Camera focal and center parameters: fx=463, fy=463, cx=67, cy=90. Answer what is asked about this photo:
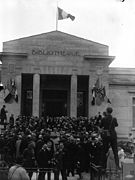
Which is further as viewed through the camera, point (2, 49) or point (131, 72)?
point (131, 72)

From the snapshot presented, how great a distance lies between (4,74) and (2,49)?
249 centimetres

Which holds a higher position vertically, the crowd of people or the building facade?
the building facade

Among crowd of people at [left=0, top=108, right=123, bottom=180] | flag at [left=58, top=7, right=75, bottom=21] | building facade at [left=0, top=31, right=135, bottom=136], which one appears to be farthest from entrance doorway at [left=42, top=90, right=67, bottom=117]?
crowd of people at [left=0, top=108, right=123, bottom=180]

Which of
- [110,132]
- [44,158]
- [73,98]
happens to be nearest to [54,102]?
[73,98]

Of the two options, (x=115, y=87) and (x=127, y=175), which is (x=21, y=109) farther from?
(x=127, y=175)

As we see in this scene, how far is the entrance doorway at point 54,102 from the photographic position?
47.0 meters

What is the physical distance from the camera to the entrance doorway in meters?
47.0

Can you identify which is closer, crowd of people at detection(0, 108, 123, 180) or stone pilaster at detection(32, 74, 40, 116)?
crowd of people at detection(0, 108, 123, 180)

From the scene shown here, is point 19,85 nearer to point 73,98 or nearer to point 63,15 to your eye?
point 73,98

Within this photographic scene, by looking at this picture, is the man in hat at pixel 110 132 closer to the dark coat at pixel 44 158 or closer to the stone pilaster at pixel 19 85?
the dark coat at pixel 44 158

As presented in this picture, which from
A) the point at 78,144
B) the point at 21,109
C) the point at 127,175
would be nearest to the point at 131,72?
the point at 21,109

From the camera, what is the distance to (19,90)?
42.2 m

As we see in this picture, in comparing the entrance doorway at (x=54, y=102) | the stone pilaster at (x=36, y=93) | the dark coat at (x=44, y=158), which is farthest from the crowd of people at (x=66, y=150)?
the entrance doorway at (x=54, y=102)

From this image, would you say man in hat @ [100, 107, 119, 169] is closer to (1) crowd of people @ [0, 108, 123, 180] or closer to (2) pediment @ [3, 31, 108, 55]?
(1) crowd of people @ [0, 108, 123, 180]
